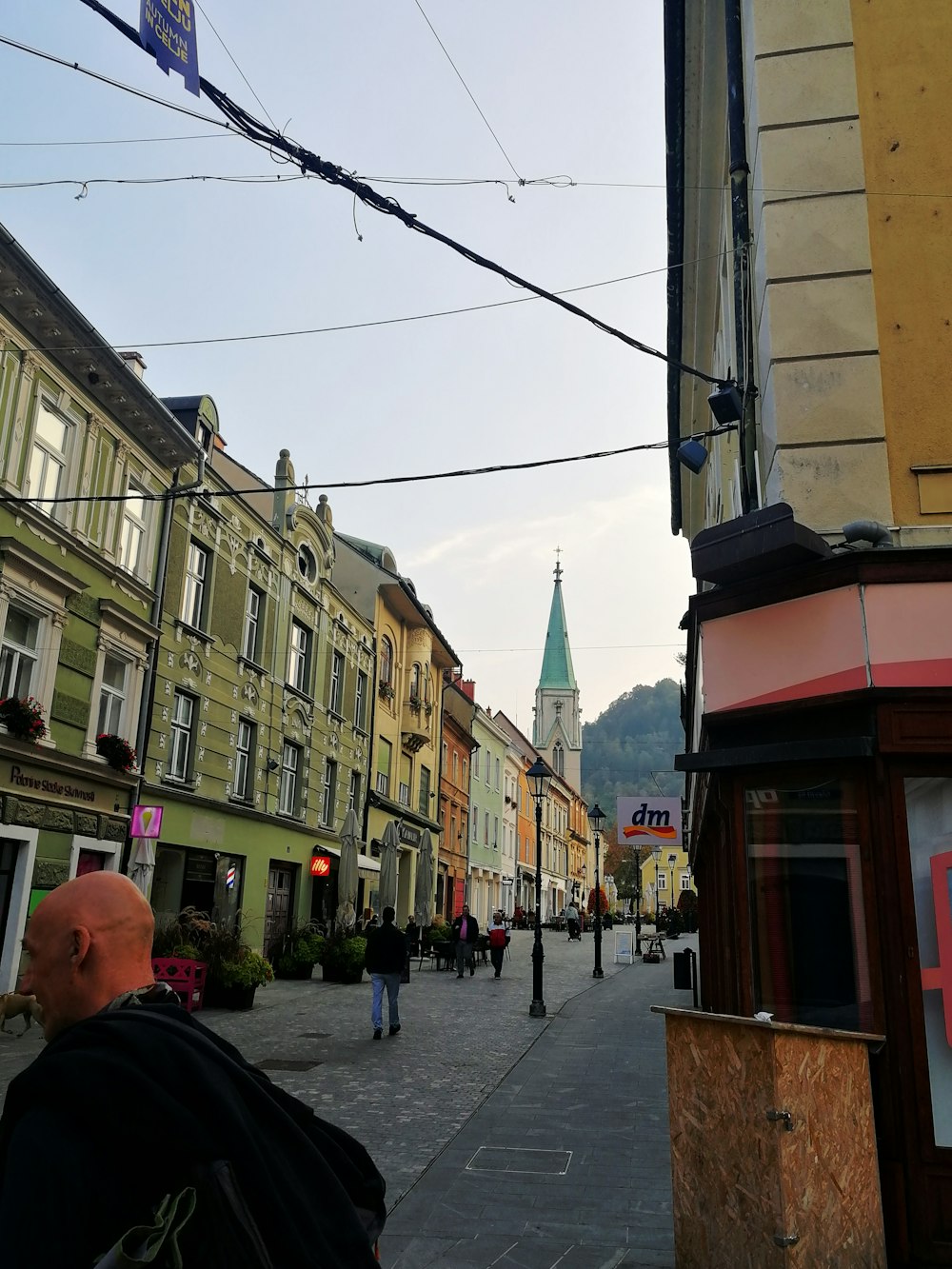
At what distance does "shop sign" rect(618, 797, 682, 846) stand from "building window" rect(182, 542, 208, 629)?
9.96m

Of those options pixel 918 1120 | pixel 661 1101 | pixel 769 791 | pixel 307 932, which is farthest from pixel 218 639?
pixel 918 1120

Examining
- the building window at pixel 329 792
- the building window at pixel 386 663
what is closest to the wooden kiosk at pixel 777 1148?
the building window at pixel 329 792

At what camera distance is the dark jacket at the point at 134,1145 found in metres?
1.66

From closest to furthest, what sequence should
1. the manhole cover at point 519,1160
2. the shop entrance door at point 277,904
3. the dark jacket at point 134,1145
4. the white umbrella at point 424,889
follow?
the dark jacket at point 134,1145 < the manhole cover at point 519,1160 < the shop entrance door at point 277,904 < the white umbrella at point 424,889

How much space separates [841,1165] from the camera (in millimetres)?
4508

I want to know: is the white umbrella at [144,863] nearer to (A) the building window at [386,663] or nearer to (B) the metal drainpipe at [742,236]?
(B) the metal drainpipe at [742,236]

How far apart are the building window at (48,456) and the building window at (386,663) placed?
62.0 ft

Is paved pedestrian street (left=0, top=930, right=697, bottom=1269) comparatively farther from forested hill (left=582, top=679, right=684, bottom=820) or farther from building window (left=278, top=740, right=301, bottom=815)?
forested hill (left=582, top=679, right=684, bottom=820)

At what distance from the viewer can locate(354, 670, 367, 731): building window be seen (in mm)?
32844

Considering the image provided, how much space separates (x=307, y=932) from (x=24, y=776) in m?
9.50

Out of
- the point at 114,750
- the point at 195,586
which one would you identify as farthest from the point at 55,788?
the point at 195,586

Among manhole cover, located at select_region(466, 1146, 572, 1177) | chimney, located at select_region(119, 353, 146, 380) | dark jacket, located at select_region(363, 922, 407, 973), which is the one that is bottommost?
manhole cover, located at select_region(466, 1146, 572, 1177)

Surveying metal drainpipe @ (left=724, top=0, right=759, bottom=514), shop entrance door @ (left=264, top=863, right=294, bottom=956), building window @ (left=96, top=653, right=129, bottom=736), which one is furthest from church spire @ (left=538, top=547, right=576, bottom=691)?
metal drainpipe @ (left=724, top=0, right=759, bottom=514)

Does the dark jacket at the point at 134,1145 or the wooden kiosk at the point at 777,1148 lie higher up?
the dark jacket at the point at 134,1145
